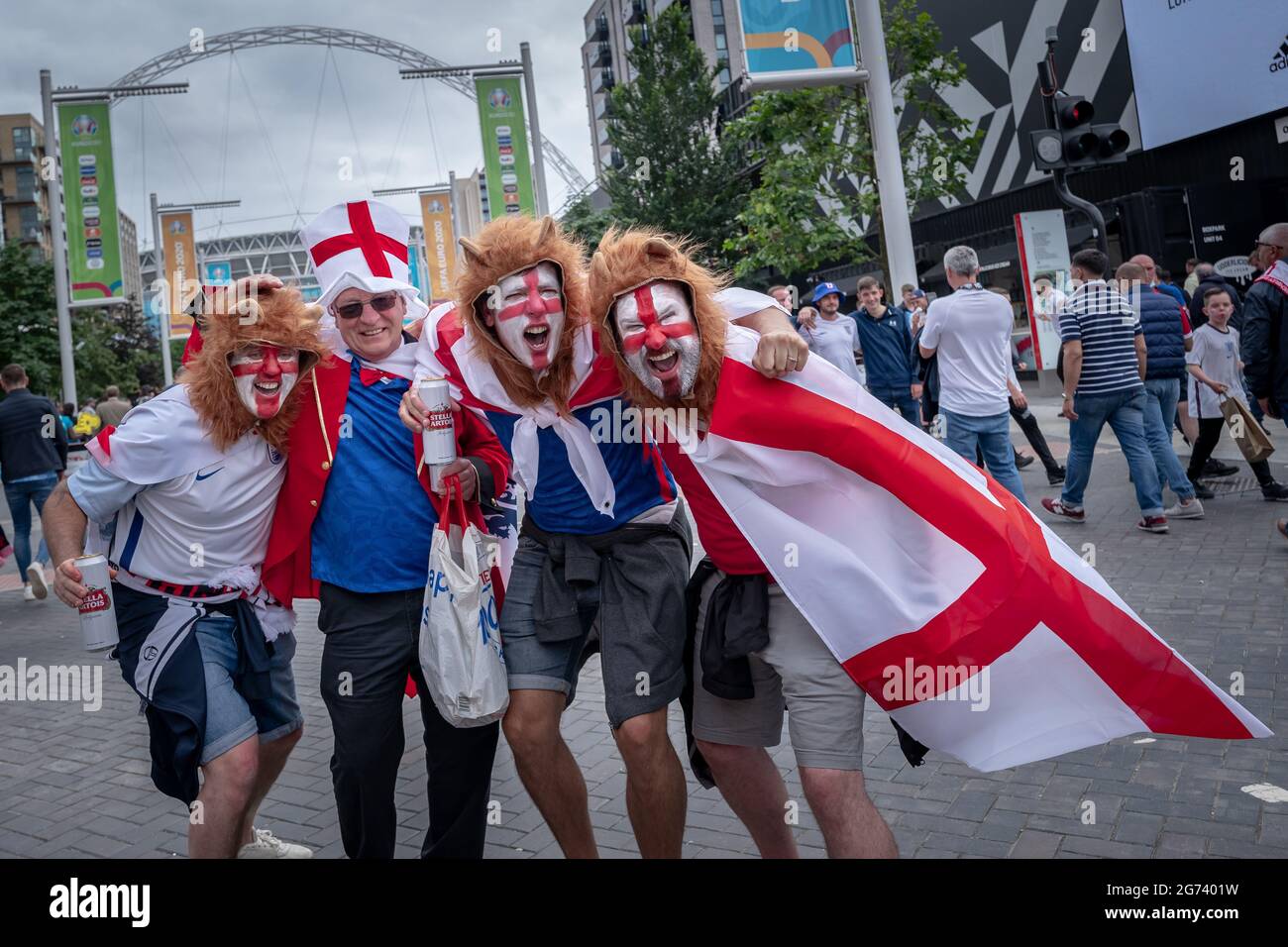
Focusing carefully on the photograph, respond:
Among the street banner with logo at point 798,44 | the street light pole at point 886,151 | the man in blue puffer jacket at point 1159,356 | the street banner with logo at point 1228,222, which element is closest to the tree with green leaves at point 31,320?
the street banner with logo at point 798,44

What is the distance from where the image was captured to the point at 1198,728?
9.57ft

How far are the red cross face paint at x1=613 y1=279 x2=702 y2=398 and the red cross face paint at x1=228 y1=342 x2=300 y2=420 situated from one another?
40.6 inches

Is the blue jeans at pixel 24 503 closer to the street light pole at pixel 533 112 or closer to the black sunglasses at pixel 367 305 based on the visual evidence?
the black sunglasses at pixel 367 305

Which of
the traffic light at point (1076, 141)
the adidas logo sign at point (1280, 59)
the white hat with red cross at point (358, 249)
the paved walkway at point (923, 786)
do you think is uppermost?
the adidas logo sign at point (1280, 59)

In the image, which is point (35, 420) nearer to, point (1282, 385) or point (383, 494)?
point (383, 494)

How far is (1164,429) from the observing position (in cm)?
876

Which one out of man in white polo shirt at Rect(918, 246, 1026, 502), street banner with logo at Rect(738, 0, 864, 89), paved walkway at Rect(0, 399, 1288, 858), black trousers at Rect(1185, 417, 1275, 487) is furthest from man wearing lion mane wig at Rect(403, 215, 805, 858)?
street banner with logo at Rect(738, 0, 864, 89)

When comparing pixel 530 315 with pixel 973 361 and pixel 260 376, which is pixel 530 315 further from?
pixel 973 361

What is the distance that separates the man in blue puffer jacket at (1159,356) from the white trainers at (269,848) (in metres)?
6.96

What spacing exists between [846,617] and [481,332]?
50.6 inches

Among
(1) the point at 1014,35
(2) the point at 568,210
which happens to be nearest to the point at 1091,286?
(1) the point at 1014,35

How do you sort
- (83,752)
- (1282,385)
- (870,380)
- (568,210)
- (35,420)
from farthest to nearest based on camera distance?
(568,210) < (870,380) < (35,420) < (1282,385) < (83,752)

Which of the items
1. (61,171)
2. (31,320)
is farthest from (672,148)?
(31,320)

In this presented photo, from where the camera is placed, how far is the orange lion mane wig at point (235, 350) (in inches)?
129
